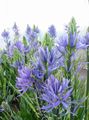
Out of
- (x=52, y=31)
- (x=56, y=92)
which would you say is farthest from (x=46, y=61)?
(x=52, y=31)

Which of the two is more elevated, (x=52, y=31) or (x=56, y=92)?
(x=52, y=31)

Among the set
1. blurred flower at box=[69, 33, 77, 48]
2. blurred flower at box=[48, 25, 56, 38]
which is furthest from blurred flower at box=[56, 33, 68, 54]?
blurred flower at box=[48, 25, 56, 38]

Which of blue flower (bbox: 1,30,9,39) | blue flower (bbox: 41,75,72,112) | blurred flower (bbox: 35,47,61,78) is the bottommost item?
blue flower (bbox: 41,75,72,112)

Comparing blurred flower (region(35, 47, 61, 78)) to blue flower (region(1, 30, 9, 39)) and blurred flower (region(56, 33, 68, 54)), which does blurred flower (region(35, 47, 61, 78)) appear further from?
blue flower (region(1, 30, 9, 39))

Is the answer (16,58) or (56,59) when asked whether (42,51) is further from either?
(16,58)

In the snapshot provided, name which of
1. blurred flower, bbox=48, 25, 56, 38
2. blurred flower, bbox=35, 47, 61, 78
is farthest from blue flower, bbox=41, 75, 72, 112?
blurred flower, bbox=48, 25, 56, 38

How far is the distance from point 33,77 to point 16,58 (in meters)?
0.41

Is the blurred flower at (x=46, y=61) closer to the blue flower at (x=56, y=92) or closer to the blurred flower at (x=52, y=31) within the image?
the blue flower at (x=56, y=92)

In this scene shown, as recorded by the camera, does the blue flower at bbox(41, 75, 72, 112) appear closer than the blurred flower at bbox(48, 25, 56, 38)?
Yes

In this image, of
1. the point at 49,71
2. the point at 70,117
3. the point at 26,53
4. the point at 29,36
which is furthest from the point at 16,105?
the point at 49,71

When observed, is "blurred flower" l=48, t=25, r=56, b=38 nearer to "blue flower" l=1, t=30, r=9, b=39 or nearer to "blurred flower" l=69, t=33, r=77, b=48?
"blue flower" l=1, t=30, r=9, b=39

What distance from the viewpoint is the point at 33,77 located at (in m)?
0.53

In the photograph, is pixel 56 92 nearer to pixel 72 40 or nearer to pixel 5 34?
pixel 72 40

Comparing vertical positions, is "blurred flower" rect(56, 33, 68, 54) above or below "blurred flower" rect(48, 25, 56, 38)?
below
